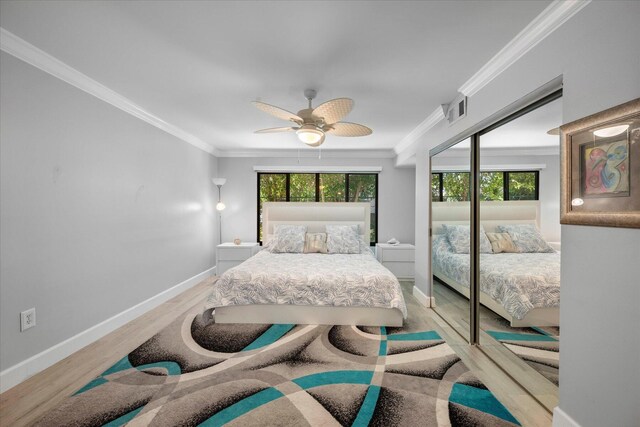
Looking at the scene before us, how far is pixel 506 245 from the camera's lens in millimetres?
2312

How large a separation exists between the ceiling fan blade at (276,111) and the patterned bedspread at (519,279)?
2.16 m

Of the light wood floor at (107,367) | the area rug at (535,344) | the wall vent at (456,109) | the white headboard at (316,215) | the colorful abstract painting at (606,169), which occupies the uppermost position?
the wall vent at (456,109)

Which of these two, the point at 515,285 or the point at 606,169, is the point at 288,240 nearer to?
the point at 515,285

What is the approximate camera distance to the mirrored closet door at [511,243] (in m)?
1.79

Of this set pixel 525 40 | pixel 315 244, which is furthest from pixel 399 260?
pixel 525 40

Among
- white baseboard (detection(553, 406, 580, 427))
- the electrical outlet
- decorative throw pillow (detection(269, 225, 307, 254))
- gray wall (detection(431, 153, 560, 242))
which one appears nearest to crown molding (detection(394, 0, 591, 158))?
gray wall (detection(431, 153, 560, 242))

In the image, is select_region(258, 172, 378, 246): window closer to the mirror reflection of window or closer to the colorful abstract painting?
the mirror reflection of window

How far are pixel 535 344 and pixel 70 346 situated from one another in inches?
147

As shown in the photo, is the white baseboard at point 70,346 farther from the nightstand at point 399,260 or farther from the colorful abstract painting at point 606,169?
the colorful abstract painting at point 606,169

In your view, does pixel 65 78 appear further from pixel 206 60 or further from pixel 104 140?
pixel 206 60

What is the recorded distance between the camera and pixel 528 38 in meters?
1.81

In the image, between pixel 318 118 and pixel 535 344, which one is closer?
pixel 535 344

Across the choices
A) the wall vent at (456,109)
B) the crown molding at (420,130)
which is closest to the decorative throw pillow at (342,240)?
the crown molding at (420,130)

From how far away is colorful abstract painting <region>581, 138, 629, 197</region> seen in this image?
4.17 ft
